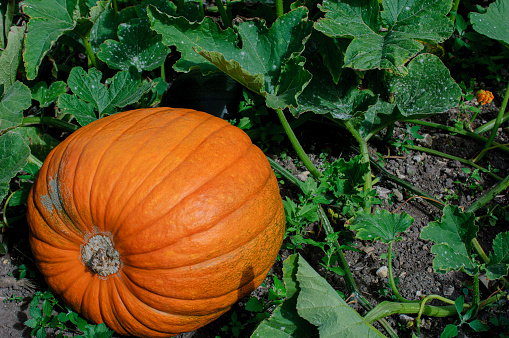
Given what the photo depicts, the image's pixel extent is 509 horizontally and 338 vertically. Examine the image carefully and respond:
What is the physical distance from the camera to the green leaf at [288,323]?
1.80 meters

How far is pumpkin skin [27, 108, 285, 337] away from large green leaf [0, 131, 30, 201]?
145 millimetres

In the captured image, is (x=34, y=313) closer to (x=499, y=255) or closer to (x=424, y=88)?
(x=499, y=255)

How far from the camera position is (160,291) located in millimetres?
1726

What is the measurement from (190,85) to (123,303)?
152 cm

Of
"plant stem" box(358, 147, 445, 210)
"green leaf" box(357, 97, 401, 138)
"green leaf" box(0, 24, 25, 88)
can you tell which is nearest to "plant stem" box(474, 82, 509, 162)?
"plant stem" box(358, 147, 445, 210)

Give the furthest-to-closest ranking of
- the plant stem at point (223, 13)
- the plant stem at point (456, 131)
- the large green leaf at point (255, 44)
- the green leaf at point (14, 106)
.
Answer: the plant stem at point (456, 131) < the plant stem at point (223, 13) < the green leaf at point (14, 106) < the large green leaf at point (255, 44)

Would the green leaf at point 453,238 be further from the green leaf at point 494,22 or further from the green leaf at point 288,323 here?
the green leaf at point 494,22

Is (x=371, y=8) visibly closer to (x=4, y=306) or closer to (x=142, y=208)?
(x=142, y=208)

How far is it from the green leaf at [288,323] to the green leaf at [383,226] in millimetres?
344

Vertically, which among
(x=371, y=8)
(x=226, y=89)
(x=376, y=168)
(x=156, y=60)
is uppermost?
(x=371, y=8)

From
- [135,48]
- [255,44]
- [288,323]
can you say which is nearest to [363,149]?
[255,44]

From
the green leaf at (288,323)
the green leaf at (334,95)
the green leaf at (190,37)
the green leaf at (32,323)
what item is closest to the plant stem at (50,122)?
the green leaf at (190,37)

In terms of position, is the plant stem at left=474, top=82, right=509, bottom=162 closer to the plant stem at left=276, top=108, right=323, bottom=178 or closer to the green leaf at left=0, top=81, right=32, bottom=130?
the plant stem at left=276, top=108, right=323, bottom=178

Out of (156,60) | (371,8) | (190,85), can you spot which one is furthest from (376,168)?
(156,60)
